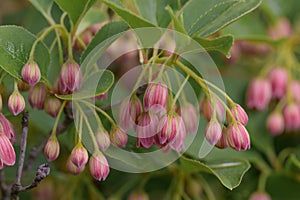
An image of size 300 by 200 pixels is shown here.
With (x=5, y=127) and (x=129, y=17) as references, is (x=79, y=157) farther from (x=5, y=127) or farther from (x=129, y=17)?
(x=129, y=17)

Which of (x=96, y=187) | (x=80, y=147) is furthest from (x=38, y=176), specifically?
(x=96, y=187)

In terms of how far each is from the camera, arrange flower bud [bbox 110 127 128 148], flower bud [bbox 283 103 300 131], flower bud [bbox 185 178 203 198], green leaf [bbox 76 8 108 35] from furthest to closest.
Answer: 1. flower bud [bbox 283 103 300 131]
2. flower bud [bbox 185 178 203 198]
3. green leaf [bbox 76 8 108 35]
4. flower bud [bbox 110 127 128 148]

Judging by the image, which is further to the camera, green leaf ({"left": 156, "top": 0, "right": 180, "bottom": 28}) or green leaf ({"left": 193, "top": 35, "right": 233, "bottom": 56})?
green leaf ({"left": 156, "top": 0, "right": 180, "bottom": 28})

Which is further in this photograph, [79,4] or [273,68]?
[273,68]

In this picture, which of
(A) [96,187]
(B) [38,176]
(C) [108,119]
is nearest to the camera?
(B) [38,176]

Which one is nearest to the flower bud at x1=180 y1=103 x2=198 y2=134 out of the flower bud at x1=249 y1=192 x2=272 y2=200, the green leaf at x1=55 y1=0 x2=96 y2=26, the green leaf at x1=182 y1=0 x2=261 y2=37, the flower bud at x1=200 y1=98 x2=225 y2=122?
the flower bud at x1=200 y1=98 x2=225 y2=122

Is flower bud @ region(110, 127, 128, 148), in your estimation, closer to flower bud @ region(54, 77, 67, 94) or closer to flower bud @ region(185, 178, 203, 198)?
flower bud @ region(54, 77, 67, 94)

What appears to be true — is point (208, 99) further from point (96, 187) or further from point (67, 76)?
point (96, 187)
